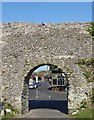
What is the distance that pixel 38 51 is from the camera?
2436cm

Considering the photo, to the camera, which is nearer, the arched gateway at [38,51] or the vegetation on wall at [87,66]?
the vegetation on wall at [87,66]

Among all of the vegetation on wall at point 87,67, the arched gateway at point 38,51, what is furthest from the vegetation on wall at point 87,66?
the arched gateway at point 38,51

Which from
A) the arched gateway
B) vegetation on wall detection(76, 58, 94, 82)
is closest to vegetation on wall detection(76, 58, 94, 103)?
vegetation on wall detection(76, 58, 94, 82)

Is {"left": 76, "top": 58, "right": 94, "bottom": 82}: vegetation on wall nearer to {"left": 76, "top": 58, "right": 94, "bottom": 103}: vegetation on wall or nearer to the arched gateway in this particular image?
{"left": 76, "top": 58, "right": 94, "bottom": 103}: vegetation on wall

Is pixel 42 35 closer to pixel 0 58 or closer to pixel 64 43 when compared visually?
pixel 64 43

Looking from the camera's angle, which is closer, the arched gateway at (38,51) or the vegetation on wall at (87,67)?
the vegetation on wall at (87,67)

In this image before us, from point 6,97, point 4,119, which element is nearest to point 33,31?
point 6,97

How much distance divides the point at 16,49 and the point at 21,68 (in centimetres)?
131

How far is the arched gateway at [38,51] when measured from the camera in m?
24.1

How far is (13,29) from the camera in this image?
24.6 meters

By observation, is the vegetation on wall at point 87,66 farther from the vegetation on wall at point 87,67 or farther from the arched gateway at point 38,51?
the arched gateway at point 38,51

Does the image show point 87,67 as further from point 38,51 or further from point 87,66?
point 38,51

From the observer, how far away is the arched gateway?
78.9 ft

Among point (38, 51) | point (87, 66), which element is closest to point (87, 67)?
point (87, 66)
